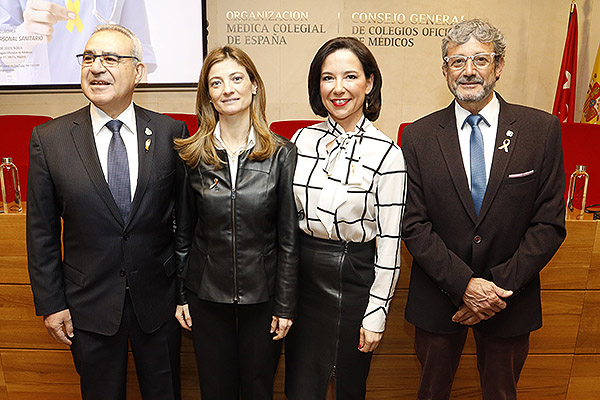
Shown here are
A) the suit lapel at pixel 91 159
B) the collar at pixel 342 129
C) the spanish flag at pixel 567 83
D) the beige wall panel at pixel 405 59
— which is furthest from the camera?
the beige wall panel at pixel 405 59

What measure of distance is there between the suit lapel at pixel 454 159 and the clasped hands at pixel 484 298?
27 cm

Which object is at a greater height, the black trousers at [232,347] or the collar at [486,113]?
the collar at [486,113]

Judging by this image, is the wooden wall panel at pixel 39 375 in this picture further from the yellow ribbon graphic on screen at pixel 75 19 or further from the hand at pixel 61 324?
the yellow ribbon graphic on screen at pixel 75 19

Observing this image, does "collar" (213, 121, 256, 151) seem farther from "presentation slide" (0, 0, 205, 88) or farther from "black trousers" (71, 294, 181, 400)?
"presentation slide" (0, 0, 205, 88)

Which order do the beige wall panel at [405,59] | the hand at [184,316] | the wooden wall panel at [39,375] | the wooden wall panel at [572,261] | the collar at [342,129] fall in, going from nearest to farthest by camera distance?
the collar at [342,129]
the hand at [184,316]
the wooden wall panel at [572,261]
the wooden wall panel at [39,375]
the beige wall panel at [405,59]

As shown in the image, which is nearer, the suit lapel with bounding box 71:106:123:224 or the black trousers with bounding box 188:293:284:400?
the suit lapel with bounding box 71:106:123:224

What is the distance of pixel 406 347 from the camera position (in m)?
→ 2.50

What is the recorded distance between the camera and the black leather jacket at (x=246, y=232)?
1.87m

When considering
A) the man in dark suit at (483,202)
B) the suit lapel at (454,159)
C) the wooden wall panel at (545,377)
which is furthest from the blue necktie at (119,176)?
the wooden wall panel at (545,377)

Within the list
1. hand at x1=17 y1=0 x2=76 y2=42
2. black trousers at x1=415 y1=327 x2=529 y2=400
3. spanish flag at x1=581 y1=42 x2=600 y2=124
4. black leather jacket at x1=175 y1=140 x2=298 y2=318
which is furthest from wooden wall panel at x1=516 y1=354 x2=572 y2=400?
hand at x1=17 y1=0 x2=76 y2=42

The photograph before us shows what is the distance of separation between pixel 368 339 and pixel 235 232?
2.23 feet

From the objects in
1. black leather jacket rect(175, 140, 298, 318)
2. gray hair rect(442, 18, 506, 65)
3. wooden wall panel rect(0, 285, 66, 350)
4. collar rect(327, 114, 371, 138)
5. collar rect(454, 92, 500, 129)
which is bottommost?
wooden wall panel rect(0, 285, 66, 350)

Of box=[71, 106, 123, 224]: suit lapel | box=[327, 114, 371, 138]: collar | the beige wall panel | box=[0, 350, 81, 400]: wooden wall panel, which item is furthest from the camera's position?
the beige wall panel

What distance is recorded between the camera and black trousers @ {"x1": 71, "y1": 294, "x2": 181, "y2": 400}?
195cm
